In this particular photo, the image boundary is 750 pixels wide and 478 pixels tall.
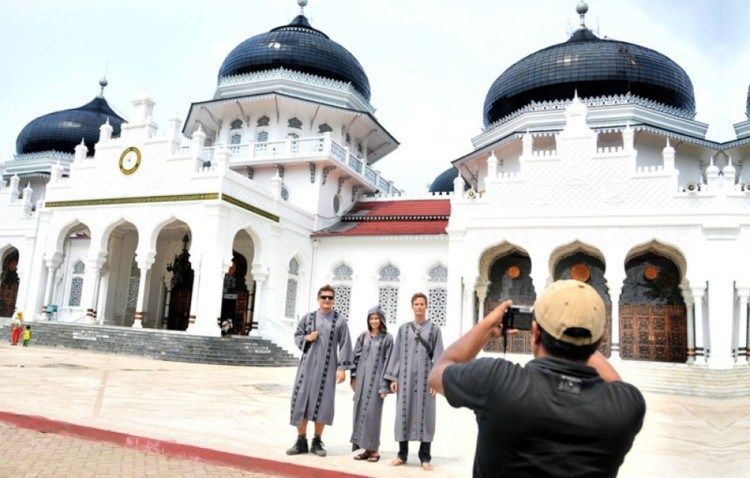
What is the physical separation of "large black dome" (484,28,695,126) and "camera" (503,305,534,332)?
21.1 meters

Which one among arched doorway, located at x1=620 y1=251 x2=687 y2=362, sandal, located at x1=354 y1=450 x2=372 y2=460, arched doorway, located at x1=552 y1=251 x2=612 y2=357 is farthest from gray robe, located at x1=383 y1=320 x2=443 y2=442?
arched doorway, located at x1=620 y1=251 x2=687 y2=362

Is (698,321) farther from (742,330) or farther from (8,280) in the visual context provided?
(8,280)

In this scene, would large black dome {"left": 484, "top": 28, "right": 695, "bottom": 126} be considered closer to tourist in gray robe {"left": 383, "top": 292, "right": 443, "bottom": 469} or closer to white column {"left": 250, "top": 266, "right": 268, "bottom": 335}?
white column {"left": 250, "top": 266, "right": 268, "bottom": 335}

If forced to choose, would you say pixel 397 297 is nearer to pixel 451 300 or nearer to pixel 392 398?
pixel 451 300

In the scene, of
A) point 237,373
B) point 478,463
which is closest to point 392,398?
point 237,373

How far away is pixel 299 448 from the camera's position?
5.02m

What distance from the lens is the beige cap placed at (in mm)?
1670

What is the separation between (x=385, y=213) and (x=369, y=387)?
17.6m

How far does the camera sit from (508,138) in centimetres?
2091

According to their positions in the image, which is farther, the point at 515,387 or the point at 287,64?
the point at 287,64

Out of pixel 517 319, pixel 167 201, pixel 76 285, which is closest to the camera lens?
pixel 517 319

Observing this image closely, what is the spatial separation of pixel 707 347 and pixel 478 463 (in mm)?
15835

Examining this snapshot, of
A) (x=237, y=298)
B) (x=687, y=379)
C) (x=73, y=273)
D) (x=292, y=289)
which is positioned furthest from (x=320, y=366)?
(x=73, y=273)

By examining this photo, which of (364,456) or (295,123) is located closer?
(364,456)
